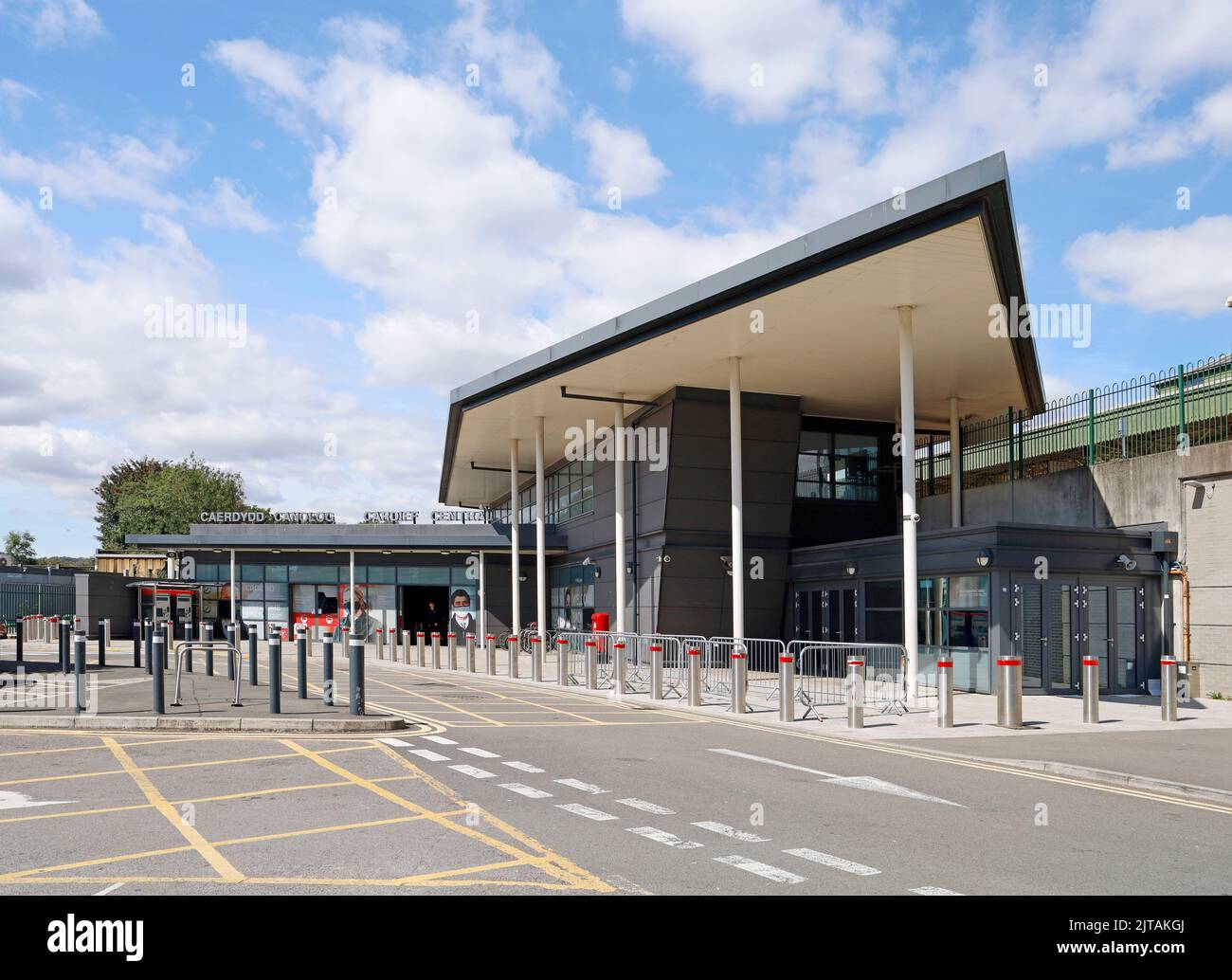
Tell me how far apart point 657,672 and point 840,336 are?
27.8ft

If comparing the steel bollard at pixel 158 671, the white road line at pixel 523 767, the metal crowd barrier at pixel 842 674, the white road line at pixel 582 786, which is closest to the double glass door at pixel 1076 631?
the metal crowd barrier at pixel 842 674

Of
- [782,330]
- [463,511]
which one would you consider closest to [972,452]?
[782,330]

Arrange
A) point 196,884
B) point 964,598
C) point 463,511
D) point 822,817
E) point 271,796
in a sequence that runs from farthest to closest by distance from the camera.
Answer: point 463,511 < point 964,598 < point 271,796 < point 822,817 < point 196,884

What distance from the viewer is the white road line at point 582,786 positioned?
9367 millimetres

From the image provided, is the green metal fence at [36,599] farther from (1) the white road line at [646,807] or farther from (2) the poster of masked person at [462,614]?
(1) the white road line at [646,807]

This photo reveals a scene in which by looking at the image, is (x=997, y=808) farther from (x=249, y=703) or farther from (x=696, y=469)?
(x=696, y=469)

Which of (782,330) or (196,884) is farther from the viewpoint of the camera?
(782,330)

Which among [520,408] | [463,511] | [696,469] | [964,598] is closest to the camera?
[964,598]

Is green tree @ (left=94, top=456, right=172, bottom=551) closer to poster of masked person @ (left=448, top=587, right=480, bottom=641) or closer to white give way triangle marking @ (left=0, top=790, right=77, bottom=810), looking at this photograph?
poster of masked person @ (left=448, top=587, right=480, bottom=641)

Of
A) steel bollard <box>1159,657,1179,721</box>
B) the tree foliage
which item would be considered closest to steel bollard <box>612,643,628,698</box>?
steel bollard <box>1159,657,1179,721</box>

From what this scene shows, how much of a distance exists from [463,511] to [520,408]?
29.4 meters

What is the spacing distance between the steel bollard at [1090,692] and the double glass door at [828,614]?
30.5 ft

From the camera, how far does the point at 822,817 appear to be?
327 inches

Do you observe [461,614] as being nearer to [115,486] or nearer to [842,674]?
[842,674]
